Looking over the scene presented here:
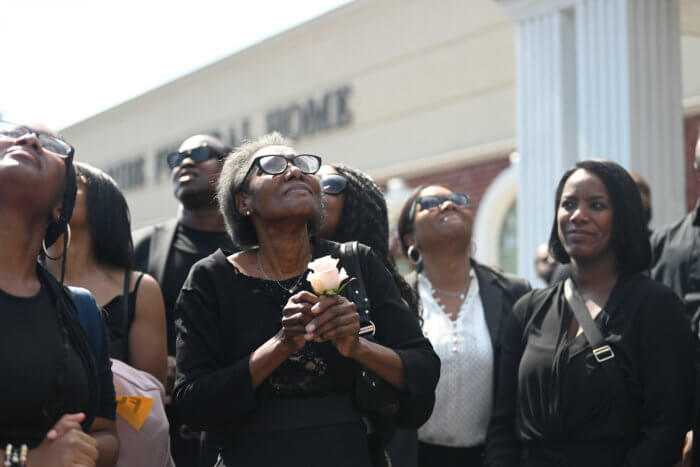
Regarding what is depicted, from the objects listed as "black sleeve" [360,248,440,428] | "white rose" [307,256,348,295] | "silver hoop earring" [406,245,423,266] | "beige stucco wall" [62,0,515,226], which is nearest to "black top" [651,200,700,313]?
"silver hoop earring" [406,245,423,266]

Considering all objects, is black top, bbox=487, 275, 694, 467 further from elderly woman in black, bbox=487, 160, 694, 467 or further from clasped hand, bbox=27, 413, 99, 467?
clasped hand, bbox=27, 413, 99, 467

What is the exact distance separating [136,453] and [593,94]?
5.60 metres

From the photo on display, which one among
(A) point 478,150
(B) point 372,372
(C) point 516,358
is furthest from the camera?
(A) point 478,150

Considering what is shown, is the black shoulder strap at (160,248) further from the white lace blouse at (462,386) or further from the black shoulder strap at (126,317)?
the white lace blouse at (462,386)

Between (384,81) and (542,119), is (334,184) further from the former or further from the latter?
(384,81)

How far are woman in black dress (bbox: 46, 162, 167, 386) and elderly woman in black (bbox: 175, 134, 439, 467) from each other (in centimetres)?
49

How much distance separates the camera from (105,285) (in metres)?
3.71

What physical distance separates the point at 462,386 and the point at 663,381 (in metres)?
1.04

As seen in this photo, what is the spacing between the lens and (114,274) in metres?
3.79

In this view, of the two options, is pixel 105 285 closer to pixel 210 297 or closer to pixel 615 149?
pixel 210 297

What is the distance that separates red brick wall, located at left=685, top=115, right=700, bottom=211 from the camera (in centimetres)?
1019

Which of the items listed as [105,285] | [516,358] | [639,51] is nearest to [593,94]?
[639,51]

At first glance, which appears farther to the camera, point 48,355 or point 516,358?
point 516,358

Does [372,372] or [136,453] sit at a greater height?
[372,372]
